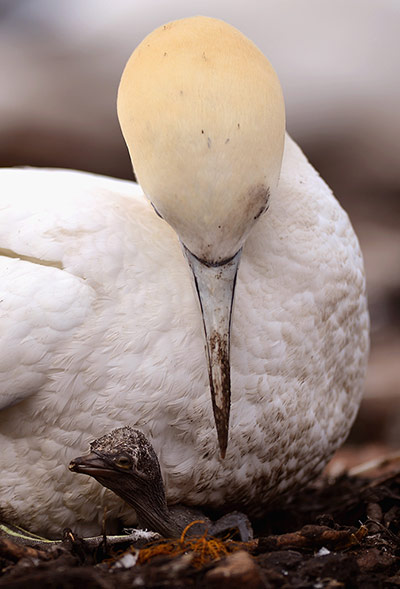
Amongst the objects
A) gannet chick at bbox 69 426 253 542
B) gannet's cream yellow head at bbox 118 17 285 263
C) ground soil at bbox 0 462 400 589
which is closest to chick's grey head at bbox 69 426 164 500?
gannet chick at bbox 69 426 253 542

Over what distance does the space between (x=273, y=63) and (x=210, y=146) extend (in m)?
4.41

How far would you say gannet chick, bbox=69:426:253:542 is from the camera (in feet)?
6.66

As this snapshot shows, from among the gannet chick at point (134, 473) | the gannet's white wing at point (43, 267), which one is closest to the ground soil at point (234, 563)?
the gannet chick at point (134, 473)

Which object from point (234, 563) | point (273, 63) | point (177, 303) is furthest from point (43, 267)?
point (273, 63)

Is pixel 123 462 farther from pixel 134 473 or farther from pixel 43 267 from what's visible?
pixel 43 267

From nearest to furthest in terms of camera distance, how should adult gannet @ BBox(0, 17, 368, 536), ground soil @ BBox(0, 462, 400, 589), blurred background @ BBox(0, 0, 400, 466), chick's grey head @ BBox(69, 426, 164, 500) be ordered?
1. ground soil @ BBox(0, 462, 400, 589)
2. chick's grey head @ BBox(69, 426, 164, 500)
3. adult gannet @ BBox(0, 17, 368, 536)
4. blurred background @ BBox(0, 0, 400, 466)

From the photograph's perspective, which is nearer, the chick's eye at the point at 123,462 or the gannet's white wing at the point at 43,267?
the chick's eye at the point at 123,462

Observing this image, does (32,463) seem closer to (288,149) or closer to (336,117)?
(288,149)

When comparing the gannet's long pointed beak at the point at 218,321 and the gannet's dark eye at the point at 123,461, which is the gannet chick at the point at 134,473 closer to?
the gannet's dark eye at the point at 123,461

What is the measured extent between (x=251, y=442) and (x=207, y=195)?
812 mm

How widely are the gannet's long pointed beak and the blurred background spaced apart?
353 centimetres

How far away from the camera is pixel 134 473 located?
2.07m

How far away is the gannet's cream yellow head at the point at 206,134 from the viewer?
81.7 inches

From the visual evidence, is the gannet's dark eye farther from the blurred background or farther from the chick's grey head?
the blurred background
